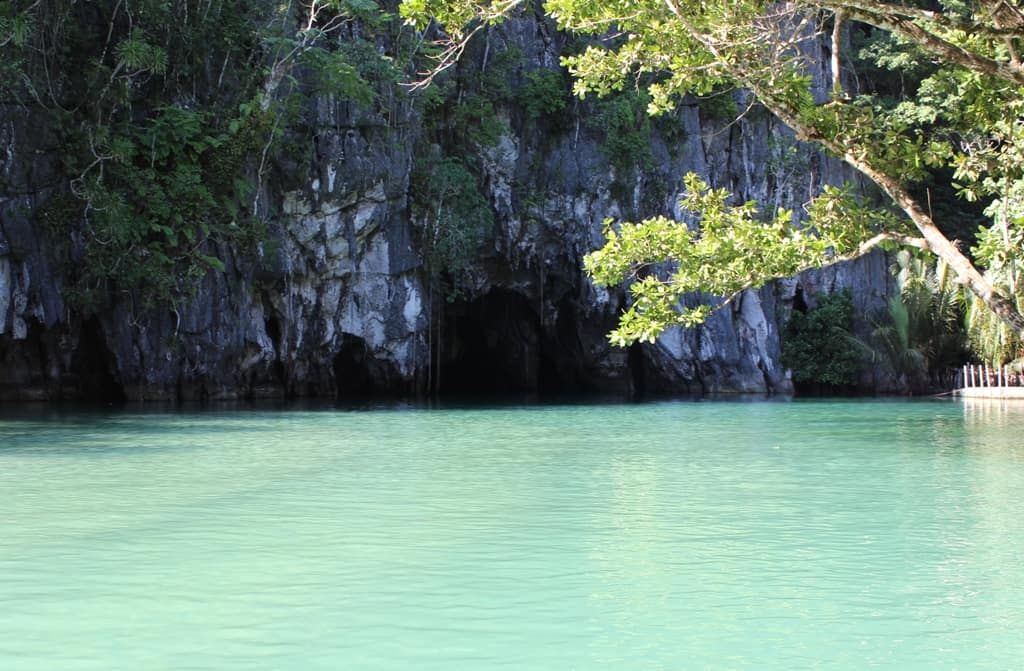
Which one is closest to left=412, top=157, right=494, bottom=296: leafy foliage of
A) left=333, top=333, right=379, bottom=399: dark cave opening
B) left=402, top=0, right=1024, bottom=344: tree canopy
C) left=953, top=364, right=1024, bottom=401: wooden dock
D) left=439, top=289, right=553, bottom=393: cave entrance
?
left=333, top=333, right=379, bottom=399: dark cave opening

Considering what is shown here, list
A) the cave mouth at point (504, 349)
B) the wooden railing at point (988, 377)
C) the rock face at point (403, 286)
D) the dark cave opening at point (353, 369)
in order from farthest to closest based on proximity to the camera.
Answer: the cave mouth at point (504, 349), the wooden railing at point (988, 377), the dark cave opening at point (353, 369), the rock face at point (403, 286)

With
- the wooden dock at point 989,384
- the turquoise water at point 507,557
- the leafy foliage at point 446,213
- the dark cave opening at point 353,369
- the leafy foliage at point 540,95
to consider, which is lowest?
the turquoise water at point 507,557

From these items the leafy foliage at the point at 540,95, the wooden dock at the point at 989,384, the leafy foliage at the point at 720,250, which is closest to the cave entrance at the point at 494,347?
the leafy foliage at the point at 540,95

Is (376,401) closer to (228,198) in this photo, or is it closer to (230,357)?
(230,357)

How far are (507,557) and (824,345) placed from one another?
84.8 feet

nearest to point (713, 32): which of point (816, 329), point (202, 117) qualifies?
point (202, 117)

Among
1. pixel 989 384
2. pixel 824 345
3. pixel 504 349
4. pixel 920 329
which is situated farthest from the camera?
pixel 504 349

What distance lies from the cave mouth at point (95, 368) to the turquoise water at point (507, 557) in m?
11.1

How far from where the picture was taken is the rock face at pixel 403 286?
24.1m

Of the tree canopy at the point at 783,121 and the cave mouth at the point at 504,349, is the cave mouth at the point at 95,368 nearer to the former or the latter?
the cave mouth at the point at 504,349

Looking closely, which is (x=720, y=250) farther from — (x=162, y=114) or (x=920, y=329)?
(x=920, y=329)

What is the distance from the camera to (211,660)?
480cm

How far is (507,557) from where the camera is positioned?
23.0ft

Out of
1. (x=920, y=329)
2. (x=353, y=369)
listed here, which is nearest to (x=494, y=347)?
(x=353, y=369)
